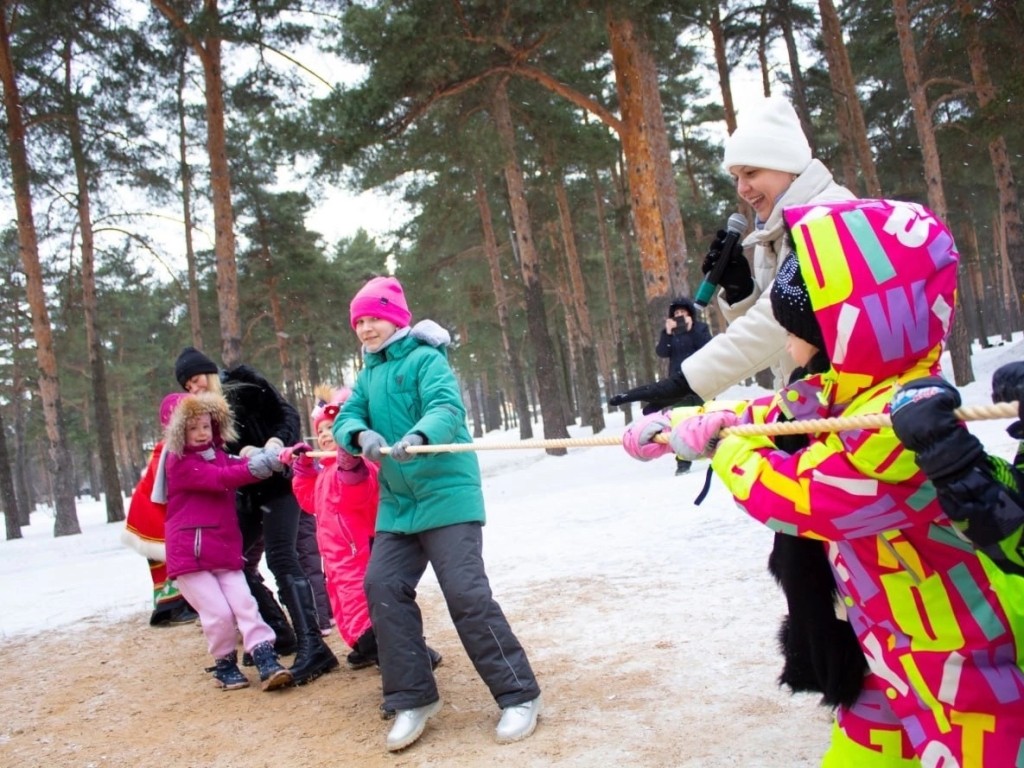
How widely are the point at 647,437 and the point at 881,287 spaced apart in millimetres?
625

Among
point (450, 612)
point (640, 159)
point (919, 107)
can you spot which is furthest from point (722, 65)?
point (450, 612)

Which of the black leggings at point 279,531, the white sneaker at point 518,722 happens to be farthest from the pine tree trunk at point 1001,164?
the white sneaker at point 518,722

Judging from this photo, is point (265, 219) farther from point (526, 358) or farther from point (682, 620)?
point (682, 620)

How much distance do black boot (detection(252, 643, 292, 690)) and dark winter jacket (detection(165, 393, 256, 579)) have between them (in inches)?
19.1

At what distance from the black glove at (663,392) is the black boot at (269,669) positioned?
2875 millimetres

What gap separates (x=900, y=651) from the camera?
1654mm

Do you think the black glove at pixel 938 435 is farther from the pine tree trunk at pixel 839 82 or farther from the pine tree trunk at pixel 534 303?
the pine tree trunk at pixel 839 82

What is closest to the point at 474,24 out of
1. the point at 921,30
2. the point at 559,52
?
the point at 559,52

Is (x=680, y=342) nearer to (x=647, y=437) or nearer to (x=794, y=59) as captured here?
(x=647, y=437)

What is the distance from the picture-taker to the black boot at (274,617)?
502 centimetres

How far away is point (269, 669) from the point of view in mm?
4254

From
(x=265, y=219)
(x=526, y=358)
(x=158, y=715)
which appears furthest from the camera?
(x=526, y=358)

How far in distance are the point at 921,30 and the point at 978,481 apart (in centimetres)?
2153

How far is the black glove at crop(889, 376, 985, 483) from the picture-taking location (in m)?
1.30
